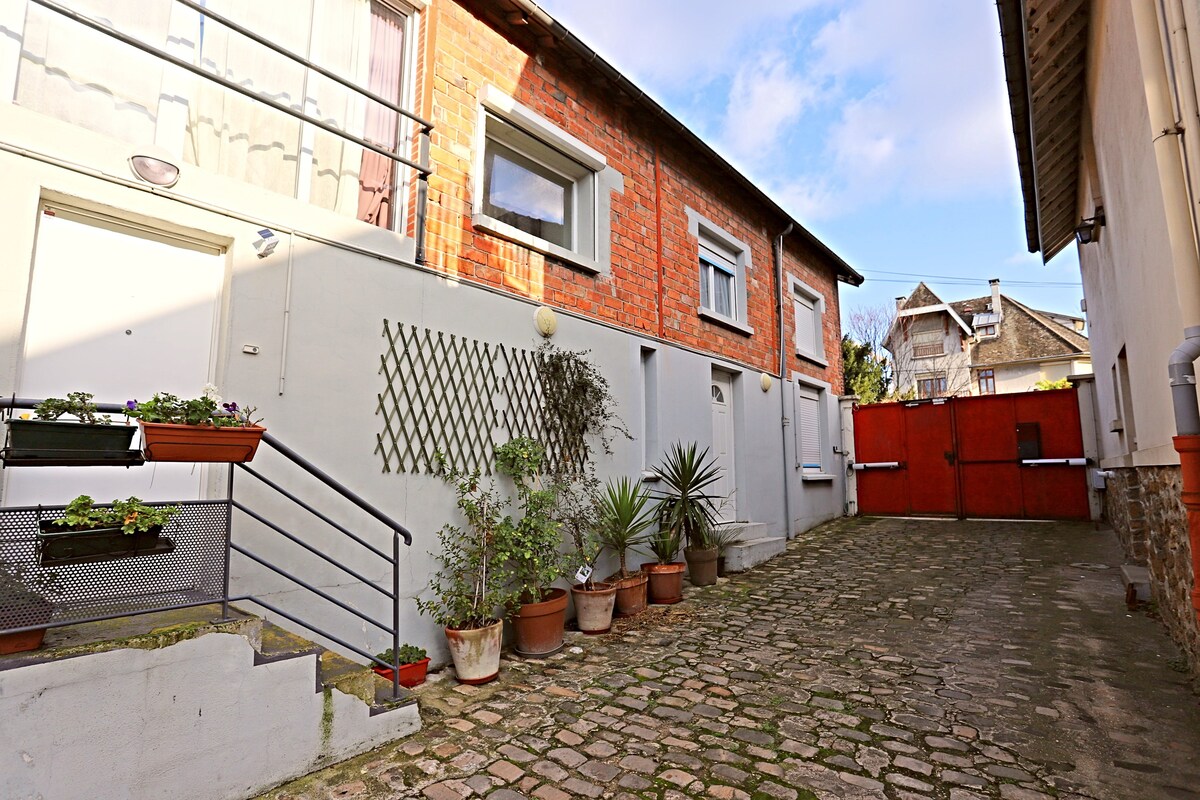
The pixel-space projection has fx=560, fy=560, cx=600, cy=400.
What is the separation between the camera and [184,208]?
3.15 metres

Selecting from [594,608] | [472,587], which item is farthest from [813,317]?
[472,587]

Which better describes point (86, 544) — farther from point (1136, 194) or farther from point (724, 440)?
point (724, 440)

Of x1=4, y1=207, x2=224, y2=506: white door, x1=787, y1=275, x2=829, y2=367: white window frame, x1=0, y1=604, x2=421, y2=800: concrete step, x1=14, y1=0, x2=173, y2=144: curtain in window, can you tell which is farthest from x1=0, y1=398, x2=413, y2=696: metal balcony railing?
x1=787, y1=275, x2=829, y2=367: white window frame

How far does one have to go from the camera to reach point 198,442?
2438 millimetres

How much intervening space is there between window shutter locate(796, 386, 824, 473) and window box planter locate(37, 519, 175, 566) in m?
8.92

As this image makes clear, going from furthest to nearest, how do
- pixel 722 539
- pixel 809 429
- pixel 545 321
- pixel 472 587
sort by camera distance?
pixel 809 429 < pixel 722 539 < pixel 545 321 < pixel 472 587

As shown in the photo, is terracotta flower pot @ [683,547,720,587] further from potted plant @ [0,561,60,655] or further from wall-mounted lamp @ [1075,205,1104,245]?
potted plant @ [0,561,60,655]

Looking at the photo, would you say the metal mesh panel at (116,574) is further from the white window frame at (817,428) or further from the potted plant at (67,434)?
the white window frame at (817,428)

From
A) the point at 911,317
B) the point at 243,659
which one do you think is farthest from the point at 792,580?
the point at 911,317

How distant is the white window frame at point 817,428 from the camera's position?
31.4 ft

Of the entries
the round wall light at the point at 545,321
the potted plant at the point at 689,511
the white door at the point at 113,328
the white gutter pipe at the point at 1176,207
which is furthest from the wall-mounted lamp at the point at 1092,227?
the white door at the point at 113,328

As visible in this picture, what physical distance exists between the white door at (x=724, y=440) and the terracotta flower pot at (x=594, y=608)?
10.0 feet

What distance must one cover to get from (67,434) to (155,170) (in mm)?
1668

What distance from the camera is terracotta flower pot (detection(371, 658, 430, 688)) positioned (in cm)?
351
